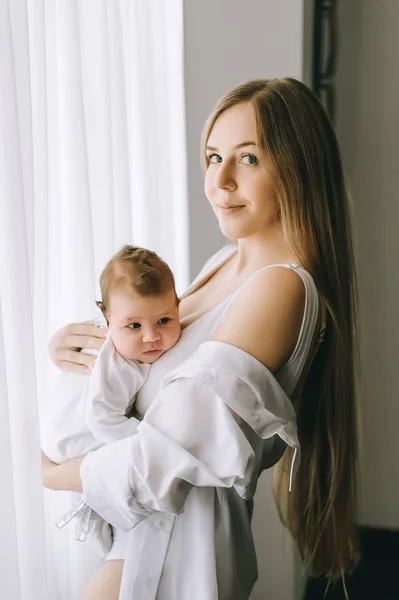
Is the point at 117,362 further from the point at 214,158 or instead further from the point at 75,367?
the point at 214,158

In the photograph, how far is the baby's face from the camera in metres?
1.10

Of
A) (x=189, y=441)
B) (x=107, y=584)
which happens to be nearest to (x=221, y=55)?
(x=189, y=441)

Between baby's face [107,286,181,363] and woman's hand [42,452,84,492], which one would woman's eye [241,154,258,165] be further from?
woman's hand [42,452,84,492]

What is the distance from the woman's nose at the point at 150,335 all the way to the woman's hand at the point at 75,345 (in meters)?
0.14

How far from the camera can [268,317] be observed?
1043mm

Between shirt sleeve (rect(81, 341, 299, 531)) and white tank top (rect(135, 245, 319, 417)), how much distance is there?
0.10m

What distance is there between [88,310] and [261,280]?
400 millimetres

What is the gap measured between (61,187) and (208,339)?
384 mm

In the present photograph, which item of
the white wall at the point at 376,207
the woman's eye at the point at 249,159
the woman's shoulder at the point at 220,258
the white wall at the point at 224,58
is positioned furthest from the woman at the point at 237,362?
the white wall at the point at 376,207

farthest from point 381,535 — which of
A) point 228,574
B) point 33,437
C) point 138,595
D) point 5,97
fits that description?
point 5,97

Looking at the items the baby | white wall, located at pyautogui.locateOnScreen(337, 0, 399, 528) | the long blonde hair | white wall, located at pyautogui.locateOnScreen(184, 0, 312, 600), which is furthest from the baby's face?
white wall, located at pyautogui.locateOnScreen(337, 0, 399, 528)

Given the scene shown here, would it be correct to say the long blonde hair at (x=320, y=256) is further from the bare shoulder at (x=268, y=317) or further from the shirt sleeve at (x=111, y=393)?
the shirt sleeve at (x=111, y=393)

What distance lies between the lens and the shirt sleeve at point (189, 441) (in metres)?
0.99

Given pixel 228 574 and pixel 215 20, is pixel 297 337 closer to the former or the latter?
pixel 228 574
